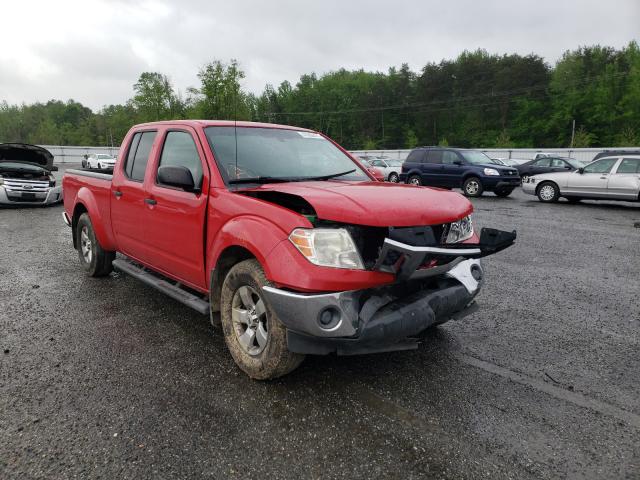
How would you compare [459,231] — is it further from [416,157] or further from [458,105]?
[458,105]

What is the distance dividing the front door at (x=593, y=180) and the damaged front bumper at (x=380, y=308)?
12949mm

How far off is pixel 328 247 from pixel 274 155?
5.00ft

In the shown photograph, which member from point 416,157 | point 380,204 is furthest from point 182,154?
point 416,157

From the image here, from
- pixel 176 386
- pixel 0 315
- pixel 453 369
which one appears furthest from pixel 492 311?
pixel 0 315

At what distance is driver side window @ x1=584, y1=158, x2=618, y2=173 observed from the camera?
534 inches

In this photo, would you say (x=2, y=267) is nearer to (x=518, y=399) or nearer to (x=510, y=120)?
(x=518, y=399)

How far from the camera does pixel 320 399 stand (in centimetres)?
294

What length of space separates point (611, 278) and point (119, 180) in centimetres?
618

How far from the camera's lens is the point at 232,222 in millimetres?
3170

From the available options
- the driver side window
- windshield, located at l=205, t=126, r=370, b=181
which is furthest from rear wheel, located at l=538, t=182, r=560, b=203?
windshield, located at l=205, t=126, r=370, b=181

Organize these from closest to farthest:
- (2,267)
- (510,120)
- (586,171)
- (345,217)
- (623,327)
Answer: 1. (345,217)
2. (623,327)
3. (2,267)
4. (586,171)
5. (510,120)

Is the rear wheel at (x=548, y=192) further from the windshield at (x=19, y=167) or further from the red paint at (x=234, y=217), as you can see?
the windshield at (x=19, y=167)

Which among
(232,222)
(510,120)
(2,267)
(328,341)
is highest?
(510,120)

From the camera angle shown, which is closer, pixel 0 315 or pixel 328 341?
pixel 328 341
